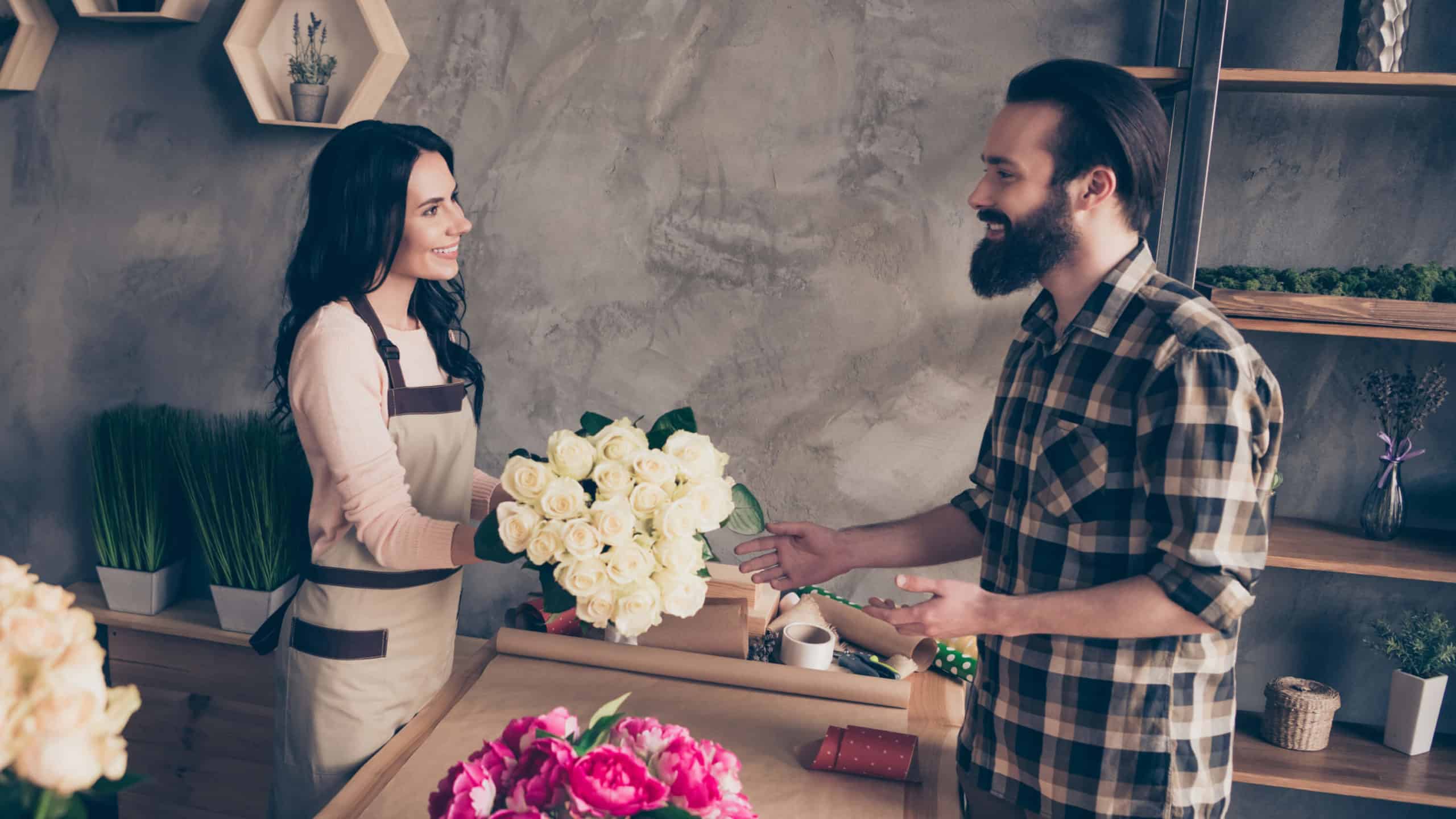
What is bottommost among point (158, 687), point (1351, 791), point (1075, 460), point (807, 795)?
point (158, 687)

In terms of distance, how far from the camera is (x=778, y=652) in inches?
69.5

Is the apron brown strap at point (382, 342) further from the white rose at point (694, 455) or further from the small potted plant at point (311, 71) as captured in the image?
the small potted plant at point (311, 71)

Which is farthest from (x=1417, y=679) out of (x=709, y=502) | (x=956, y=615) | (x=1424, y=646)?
(x=709, y=502)

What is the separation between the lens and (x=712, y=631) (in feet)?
5.47

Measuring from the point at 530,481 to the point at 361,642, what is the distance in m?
0.59

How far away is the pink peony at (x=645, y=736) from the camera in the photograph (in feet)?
3.13

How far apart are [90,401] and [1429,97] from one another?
3.65 meters

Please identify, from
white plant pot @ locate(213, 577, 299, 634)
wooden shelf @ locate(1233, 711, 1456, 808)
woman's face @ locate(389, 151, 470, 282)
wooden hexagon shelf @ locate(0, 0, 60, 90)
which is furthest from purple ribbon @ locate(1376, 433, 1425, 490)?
wooden hexagon shelf @ locate(0, 0, 60, 90)

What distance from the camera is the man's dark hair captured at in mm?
1426

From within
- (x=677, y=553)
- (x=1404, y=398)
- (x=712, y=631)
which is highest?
(x=1404, y=398)

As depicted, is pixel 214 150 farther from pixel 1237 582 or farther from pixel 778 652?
pixel 1237 582

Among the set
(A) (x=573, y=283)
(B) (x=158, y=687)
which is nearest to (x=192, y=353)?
(B) (x=158, y=687)

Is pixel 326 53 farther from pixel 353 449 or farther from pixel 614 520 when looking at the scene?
pixel 614 520

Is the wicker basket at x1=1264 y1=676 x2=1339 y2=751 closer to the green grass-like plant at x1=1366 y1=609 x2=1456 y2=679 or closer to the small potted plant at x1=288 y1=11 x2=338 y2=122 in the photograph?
the green grass-like plant at x1=1366 y1=609 x2=1456 y2=679
